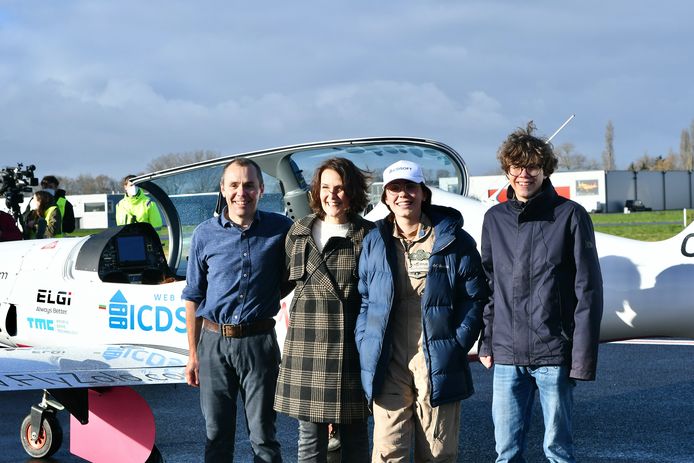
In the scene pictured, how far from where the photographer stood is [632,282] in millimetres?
4488

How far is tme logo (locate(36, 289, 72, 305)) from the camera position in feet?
20.7

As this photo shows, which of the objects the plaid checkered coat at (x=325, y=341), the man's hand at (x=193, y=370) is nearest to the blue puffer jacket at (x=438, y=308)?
the plaid checkered coat at (x=325, y=341)

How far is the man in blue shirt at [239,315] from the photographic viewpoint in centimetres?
388

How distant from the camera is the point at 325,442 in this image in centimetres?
376

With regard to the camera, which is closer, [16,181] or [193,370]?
[193,370]

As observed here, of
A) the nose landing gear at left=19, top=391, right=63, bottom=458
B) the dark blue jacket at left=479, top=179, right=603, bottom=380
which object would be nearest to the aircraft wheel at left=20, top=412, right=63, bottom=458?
the nose landing gear at left=19, top=391, right=63, bottom=458

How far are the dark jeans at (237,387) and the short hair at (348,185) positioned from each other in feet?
2.21

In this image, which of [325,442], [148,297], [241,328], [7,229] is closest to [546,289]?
[325,442]

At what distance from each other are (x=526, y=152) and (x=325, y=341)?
3.91ft

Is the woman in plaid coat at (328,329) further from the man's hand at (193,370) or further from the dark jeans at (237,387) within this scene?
the man's hand at (193,370)

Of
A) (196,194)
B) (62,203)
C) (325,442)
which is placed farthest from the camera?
(62,203)

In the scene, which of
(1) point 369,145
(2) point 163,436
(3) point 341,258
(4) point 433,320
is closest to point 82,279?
(2) point 163,436

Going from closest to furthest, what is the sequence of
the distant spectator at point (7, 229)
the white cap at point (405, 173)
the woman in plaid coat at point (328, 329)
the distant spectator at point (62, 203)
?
the white cap at point (405, 173), the woman in plaid coat at point (328, 329), the distant spectator at point (7, 229), the distant spectator at point (62, 203)

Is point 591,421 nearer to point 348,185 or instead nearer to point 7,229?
point 348,185
